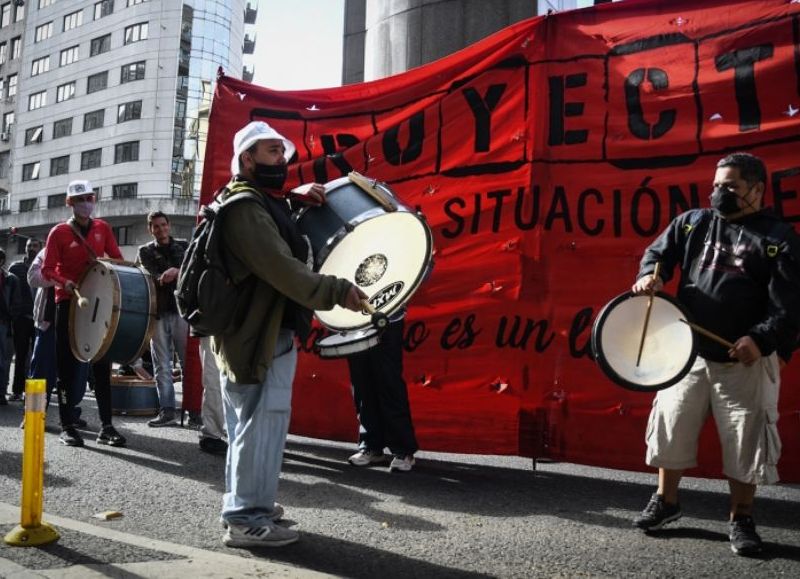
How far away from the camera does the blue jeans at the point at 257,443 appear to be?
3633 millimetres

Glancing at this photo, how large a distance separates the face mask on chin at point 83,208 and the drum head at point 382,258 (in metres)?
3.47

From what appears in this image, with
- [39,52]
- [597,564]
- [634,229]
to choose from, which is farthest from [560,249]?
A: [39,52]

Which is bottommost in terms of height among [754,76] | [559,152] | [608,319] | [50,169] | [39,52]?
[608,319]

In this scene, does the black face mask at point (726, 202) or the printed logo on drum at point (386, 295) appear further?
the black face mask at point (726, 202)

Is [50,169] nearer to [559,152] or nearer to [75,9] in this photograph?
[75,9]

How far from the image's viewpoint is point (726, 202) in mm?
3912

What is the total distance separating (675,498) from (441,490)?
147 cm

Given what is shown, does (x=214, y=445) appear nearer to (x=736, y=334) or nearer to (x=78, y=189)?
(x=78, y=189)

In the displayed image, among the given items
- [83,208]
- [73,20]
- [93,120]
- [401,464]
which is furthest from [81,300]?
[73,20]

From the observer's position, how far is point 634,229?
503 cm

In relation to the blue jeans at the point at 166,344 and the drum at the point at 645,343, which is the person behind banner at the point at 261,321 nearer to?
the drum at the point at 645,343

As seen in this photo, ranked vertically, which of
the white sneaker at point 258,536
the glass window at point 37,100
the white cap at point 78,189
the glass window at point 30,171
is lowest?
the white sneaker at point 258,536

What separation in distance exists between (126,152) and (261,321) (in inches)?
1927

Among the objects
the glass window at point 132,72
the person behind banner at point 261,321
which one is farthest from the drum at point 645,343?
the glass window at point 132,72
